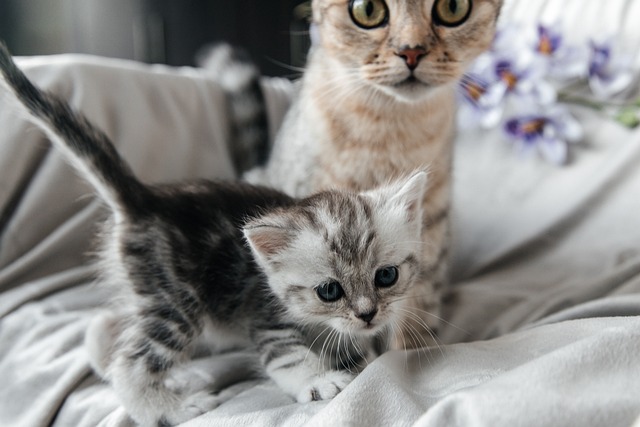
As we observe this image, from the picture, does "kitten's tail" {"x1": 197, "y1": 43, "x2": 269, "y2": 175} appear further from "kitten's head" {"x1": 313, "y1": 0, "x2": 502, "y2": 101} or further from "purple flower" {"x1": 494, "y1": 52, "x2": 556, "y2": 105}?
"purple flower" {"x1": 494, "y1": 52, "x2": 556, "y2": 105}

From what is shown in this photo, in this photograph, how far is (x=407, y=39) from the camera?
0.94m

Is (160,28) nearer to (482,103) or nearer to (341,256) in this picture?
(482,103)

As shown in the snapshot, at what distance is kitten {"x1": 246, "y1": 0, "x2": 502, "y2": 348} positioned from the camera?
0.97 m

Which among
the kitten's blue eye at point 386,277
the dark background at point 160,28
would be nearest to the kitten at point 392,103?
the kitten's blue eye at point 386,277

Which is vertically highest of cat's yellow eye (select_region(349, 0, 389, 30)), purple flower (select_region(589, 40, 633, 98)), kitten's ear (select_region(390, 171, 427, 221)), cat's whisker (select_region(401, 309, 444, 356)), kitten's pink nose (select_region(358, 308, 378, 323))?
cat's yellow eye (select_region(349, 0, 389, 30))

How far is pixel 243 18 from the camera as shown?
8.21ft

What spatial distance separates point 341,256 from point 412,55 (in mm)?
356

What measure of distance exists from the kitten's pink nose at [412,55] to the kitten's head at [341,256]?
20 centimetres

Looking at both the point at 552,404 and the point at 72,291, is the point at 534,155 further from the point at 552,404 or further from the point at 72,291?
the point at 72,291

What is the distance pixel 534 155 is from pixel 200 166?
820 millimetres

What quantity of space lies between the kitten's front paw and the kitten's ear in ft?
0.85

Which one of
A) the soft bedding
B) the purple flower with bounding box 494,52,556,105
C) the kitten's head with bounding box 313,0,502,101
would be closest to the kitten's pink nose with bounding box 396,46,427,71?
the kitten's head with bounding box 313,0,502,101

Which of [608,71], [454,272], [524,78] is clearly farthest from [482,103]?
[454,272]

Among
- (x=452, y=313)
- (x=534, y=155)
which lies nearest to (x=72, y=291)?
(x=452, y=313)
